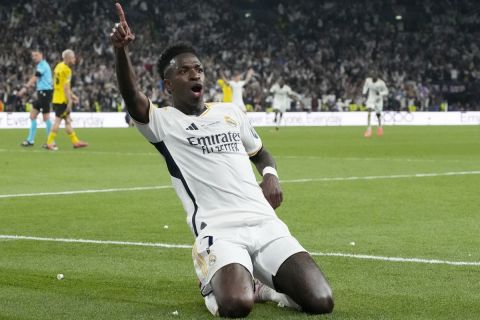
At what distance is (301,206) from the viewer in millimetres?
13656

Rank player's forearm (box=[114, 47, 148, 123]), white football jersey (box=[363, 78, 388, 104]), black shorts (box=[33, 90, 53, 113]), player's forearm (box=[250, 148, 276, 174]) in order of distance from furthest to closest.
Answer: white football jersey (box=[363, 78, 388, 104]) < black shorts (box=[33, 90, 53, 113]) < player's forearm (box=[250, 148, 276, 174]) < player's forearm (box=[114, 47, 148, 123])

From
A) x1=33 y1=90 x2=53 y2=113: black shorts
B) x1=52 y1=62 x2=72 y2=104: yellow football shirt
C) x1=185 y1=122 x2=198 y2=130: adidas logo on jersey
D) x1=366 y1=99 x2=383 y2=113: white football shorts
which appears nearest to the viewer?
x1=185 y1=122 x2=198 y2=130: adidas logo on jersey

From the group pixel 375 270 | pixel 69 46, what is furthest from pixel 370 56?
pixel 375 270

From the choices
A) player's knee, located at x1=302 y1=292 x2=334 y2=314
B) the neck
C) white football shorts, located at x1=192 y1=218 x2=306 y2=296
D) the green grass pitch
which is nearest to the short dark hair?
the neck

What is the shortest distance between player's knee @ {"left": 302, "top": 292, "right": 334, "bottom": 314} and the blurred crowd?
43.0 meters

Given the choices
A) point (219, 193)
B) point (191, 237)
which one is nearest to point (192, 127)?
point (219, 193)

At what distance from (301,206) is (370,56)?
5093cm

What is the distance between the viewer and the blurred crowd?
174 feet

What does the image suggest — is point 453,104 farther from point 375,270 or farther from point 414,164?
point 375,270

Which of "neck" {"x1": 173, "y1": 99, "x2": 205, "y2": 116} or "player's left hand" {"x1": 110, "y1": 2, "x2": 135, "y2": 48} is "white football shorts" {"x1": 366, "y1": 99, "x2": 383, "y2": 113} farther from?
"player's left hand" {"x1": 110, "y1": 2, "x2": 135, "y2": 48}

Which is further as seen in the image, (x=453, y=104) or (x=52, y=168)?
(x=453, y=104)

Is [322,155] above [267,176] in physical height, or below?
below

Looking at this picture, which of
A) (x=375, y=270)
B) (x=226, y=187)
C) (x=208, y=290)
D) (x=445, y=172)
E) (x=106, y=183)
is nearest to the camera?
(x=208, y=290)

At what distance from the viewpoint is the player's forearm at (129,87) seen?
679cm
